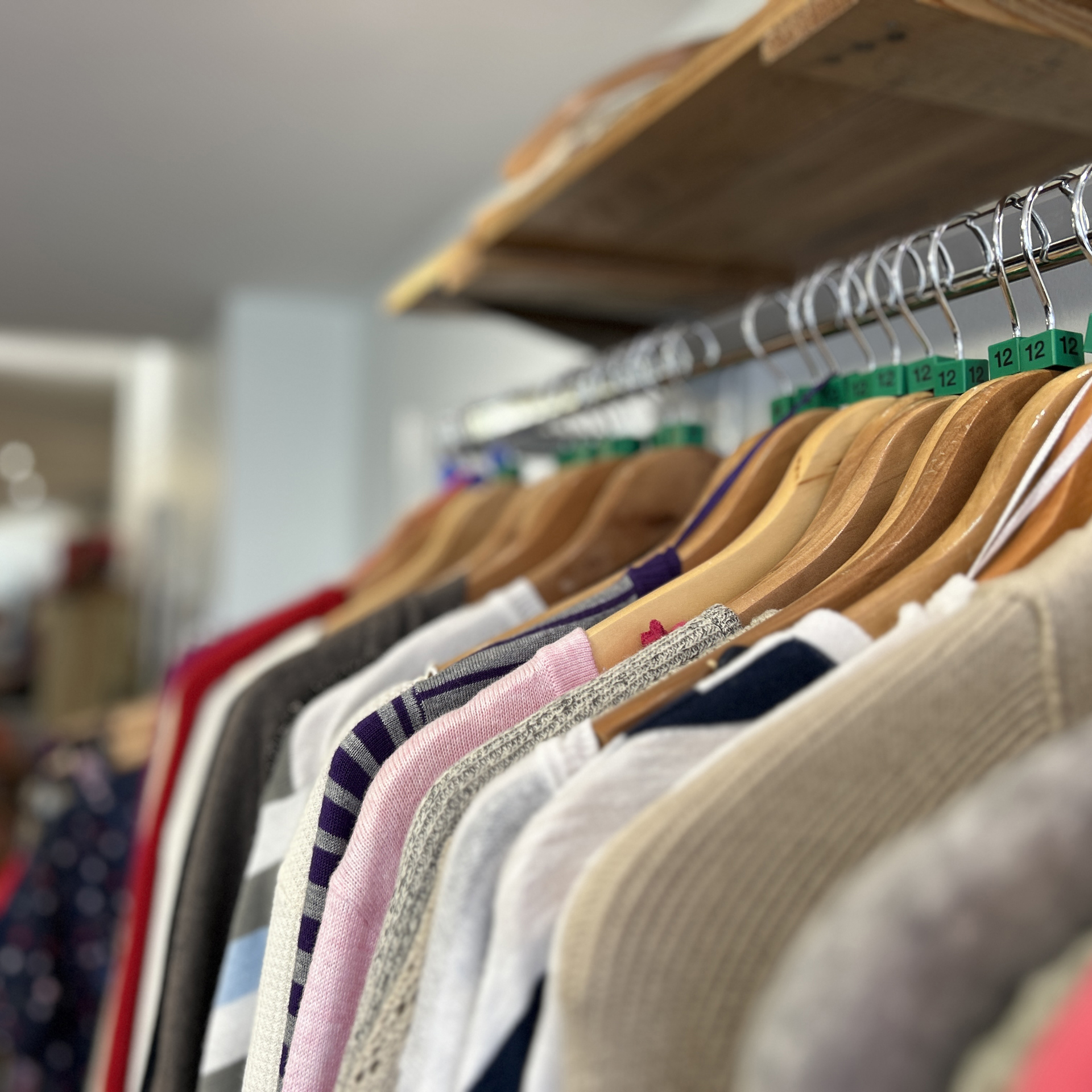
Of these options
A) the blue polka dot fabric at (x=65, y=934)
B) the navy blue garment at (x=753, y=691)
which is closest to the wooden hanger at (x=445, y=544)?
the navy blue garment at (x=753, y=691)

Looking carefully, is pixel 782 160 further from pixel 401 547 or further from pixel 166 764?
pixel 166 764

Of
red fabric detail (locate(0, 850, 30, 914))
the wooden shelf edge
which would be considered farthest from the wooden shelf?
red fabric detail (locate(0, 850, 30, 914))

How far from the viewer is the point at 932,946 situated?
0.83 ft

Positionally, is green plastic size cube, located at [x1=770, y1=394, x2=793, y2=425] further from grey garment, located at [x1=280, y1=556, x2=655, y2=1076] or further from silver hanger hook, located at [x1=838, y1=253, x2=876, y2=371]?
grey garment, located at [x1=280, y1=556, x2=655, y2=1076]

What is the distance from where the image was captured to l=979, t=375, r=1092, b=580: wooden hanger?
41 centimetres

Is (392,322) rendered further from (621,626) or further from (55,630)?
(55,630)

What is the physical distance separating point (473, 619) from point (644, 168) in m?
0.39

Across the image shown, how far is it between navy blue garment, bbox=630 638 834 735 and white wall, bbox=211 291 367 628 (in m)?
2.13

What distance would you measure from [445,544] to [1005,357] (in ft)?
1.57

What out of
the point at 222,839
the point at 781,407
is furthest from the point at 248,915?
the point at 781,407

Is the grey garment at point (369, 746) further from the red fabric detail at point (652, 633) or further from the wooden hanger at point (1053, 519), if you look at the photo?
the wooden hanger at point (1053, 519)

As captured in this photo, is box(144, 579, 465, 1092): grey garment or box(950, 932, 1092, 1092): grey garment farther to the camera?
box(144, 579, 465, 1092): grey garment

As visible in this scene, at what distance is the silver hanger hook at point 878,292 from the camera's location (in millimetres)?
601

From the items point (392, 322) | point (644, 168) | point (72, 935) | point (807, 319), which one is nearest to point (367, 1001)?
point (807, 319)
